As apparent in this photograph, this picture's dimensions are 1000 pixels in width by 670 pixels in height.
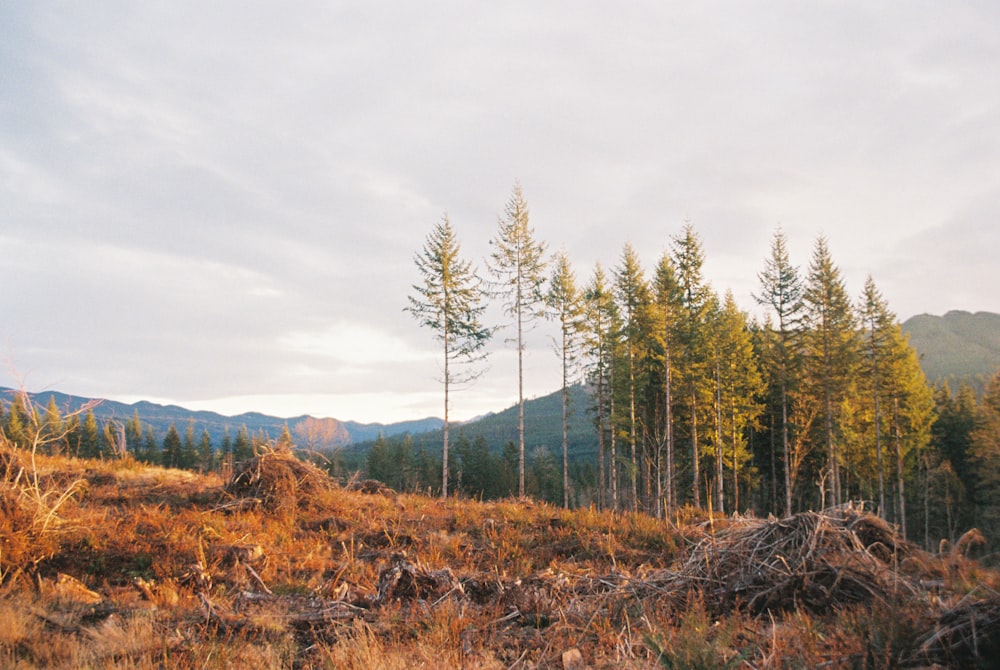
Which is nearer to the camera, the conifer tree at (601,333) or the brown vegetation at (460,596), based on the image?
the brown vegetation at (460,596)

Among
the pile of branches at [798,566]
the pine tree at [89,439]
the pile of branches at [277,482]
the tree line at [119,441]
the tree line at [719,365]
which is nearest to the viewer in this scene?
the pile of branches at [798,566]

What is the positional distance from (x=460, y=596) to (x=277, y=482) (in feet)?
21.0

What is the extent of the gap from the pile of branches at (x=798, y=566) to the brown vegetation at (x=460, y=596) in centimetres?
2

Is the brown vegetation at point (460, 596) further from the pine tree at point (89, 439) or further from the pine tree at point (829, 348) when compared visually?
the pine tree at point (89, 439)

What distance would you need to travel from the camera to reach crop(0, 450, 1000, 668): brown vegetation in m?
3.35

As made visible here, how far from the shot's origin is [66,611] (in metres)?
5.04

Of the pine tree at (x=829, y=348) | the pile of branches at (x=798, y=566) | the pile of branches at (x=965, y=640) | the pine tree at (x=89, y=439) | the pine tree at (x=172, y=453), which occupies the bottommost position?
the pine tree at (x=172, y=453)

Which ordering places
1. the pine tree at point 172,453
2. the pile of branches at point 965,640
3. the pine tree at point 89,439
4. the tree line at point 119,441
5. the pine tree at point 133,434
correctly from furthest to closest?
the pine tree at point 133,434 → the pine tree at point 172,453 → the pine tree at point 89,439 → the tree line at point 119,441 → the pile of branches at point 965,640

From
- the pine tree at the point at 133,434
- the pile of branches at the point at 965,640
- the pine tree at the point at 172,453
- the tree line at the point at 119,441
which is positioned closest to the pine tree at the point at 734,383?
the tree line at the point at 119,441

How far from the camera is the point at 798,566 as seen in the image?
474 centimetres

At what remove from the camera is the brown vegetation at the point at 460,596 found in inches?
132

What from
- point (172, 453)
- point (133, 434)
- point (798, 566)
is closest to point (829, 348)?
point (798, 566)

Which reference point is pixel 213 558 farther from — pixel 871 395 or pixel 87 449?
pixel 87 449

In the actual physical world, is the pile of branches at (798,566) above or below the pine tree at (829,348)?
below
